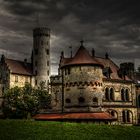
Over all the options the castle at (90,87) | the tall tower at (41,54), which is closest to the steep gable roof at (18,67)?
the castle at (90,87)

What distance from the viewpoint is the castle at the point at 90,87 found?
148ft

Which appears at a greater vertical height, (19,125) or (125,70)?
(125,70)

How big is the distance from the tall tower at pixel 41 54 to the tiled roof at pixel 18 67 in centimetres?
215

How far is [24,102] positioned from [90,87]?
1769 centimetres

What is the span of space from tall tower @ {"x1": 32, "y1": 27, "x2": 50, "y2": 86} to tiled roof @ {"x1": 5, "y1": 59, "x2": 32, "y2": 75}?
215cm

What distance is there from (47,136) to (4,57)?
2233 inches

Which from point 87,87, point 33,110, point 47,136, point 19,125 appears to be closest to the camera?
point 47,136

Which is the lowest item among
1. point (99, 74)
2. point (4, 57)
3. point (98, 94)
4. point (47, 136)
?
point (47, 136)

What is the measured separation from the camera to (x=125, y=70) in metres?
64.3

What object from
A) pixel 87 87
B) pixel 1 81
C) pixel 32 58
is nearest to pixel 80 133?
pixel 87 87

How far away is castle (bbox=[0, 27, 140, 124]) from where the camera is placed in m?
45.0

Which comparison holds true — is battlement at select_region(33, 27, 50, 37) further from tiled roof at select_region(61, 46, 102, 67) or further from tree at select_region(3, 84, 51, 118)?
tiled roof at select_region(61, 46, 102, 67)

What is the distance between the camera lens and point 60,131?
34.5 m

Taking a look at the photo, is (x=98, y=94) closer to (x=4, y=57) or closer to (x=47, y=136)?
(x=47, y=136)
